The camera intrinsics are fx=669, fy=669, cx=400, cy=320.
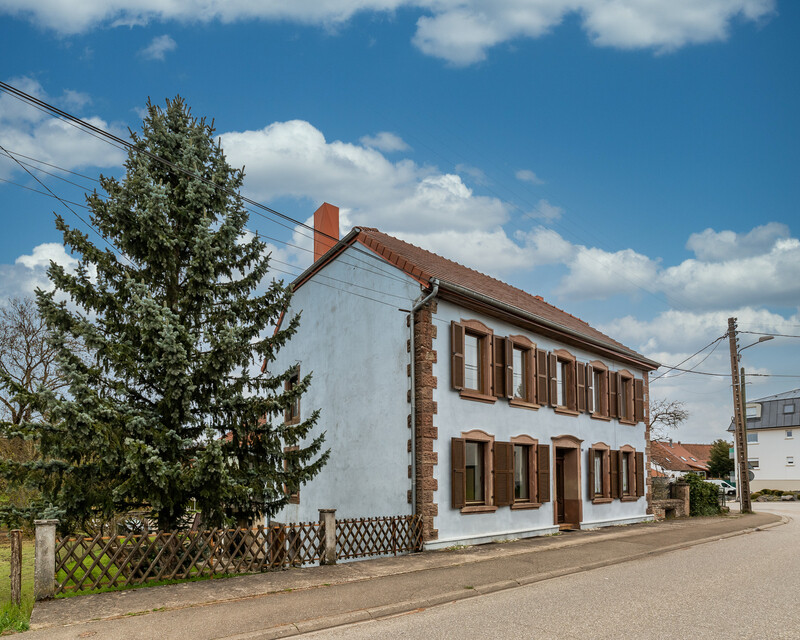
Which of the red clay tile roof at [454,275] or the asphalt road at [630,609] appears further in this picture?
the red clay tile roof at [454,275]

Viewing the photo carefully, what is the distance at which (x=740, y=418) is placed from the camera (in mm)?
31250

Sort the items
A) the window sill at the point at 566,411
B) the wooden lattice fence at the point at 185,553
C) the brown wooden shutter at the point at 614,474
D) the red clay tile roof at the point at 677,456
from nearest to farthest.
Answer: the wooden lattice fence at the point at 185,553, the window sill at the point at 566,411, the brown wooden shutter at the point at 614,474, the red clay tile roof at the point at 677,456

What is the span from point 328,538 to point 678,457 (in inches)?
3176

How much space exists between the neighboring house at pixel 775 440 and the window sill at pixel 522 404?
53.2 metres

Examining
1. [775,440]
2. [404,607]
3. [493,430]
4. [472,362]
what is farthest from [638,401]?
[775,440]

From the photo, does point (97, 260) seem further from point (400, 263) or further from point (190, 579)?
point (400, 263)

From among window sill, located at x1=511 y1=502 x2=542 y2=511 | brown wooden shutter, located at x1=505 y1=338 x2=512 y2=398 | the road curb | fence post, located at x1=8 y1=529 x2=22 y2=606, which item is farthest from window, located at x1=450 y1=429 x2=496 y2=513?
fence post, located at x1=8 y1=529 x2=22 y2=606

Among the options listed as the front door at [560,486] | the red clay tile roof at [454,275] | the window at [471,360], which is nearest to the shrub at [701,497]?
the red clay tile roof at [454,275]

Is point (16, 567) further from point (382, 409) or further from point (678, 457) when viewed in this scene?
point (678, 457)

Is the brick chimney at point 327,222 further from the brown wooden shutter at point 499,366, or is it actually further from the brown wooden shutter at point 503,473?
the brown wooden shutter at point 503,473

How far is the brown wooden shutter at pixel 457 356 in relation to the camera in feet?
54.6

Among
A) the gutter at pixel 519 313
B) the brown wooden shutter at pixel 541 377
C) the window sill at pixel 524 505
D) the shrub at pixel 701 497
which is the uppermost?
the gutter at pixel 519 313

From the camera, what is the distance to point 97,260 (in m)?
12.5

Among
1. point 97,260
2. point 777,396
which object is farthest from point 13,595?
point 777,396
